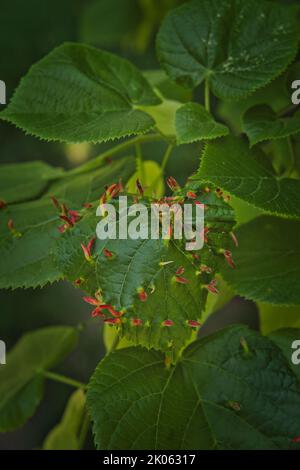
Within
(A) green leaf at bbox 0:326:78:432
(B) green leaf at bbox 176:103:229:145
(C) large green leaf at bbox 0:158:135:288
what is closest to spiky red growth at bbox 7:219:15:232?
(C) large green leaf at bbox 0:158:135:288

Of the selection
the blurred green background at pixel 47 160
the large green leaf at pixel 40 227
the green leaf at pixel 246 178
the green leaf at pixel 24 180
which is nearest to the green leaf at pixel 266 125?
the green leaf at pixel 246 178

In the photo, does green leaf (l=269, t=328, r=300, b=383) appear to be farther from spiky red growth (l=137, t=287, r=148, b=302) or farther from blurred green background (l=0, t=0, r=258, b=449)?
blurred green background (l=0, t=0, r=258, b=449)

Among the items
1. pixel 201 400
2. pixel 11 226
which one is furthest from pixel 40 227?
pixel 201 400

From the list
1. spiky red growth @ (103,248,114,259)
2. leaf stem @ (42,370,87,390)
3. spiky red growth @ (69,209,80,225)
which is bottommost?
leaf stem @ (42,370,87,390)

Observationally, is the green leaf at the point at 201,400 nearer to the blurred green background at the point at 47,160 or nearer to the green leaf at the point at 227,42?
the green leaf at the point at 227,42
